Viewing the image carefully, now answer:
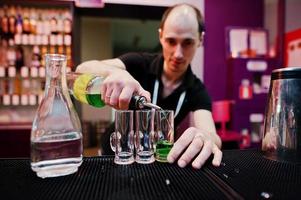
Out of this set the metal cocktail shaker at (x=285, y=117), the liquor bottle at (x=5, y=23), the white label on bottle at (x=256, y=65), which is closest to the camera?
the metal cocktail shaker at (x=285, y=117)

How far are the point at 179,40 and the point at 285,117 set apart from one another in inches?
34.4

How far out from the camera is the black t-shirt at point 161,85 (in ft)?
4.67

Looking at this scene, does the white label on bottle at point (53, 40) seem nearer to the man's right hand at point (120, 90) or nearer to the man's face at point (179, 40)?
the man's face at point (179, 40)

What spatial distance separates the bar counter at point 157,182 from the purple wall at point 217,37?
123 inches

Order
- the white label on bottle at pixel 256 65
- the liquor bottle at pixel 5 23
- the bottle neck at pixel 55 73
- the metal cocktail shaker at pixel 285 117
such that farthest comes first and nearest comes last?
the white label on bottle at pixel 256 65 < the liquor bottle at pixel 5 23 < the metal cocktail shaker at pixel 285 117 < the bottle neck at pixel 55 73

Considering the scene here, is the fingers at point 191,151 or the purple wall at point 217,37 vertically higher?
the purple wall at point 217,37

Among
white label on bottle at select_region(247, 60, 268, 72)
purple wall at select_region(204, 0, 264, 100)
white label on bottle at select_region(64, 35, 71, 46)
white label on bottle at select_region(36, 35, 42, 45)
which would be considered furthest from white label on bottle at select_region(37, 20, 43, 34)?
white label on bottle at select_region(247, 60, 268, 72)

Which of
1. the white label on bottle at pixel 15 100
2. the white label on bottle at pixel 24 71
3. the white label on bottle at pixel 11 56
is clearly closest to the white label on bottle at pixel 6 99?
the white label on bottle at pixel 15 100

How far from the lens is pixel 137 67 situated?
59.6 inches

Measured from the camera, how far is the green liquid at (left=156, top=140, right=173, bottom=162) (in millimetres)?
606

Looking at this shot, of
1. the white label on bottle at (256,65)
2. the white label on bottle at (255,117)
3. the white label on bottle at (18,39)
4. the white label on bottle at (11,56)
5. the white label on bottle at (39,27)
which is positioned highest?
the white label on bottle at (39,27)

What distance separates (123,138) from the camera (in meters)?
0.58

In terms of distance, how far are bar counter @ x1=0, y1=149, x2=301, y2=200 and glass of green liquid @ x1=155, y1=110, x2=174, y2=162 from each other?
0.10ft

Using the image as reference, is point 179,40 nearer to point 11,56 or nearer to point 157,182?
point 157,182
